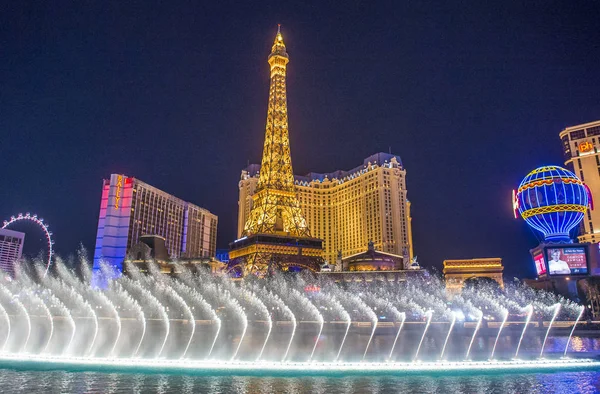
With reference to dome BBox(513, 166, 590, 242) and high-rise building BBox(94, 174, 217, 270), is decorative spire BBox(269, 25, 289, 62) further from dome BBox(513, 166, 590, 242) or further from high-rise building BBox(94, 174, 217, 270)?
dome BBox(513, 166, 590, 242)

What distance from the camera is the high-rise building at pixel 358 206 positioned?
9025cm

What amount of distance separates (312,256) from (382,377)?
58.2m

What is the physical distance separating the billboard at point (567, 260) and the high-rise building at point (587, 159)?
34.7 meters

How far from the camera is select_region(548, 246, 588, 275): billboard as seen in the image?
49.6 metres

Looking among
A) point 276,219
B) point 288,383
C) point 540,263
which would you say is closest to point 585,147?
point 540,263

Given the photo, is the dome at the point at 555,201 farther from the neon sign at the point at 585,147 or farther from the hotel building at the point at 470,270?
the neon sign at the point at 585,147

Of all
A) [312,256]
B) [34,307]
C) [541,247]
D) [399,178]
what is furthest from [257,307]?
[399,178]

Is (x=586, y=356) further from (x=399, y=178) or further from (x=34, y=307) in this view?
(x=399, y=178)

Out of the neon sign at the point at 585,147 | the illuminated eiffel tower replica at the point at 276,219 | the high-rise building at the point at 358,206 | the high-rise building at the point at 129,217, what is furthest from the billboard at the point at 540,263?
the high-rise building at the point at 129,217

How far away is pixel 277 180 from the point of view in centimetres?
7575

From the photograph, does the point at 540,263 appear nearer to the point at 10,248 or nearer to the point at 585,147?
the point at 585,147

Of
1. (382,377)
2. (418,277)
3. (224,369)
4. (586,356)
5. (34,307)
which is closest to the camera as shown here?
(382,377)

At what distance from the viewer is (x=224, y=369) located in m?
16.9

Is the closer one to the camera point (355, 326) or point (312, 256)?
point (355, 326)
